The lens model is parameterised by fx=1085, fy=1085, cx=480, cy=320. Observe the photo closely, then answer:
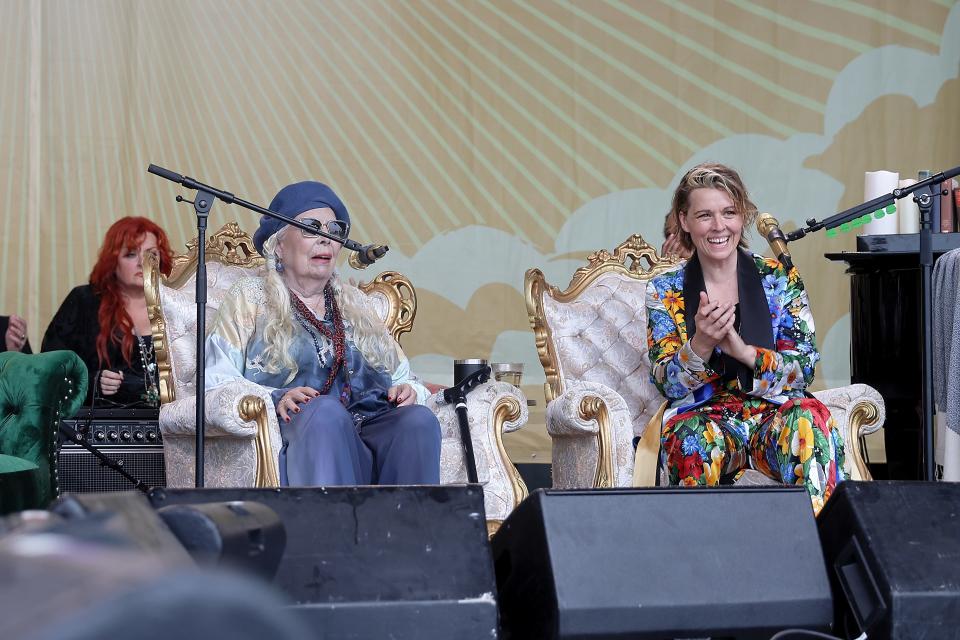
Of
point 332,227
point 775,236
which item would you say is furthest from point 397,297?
point 775,236

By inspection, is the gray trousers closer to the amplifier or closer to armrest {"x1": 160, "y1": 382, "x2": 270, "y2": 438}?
armrest {"x1": 160, "y1": 382, "x2": 270, "y2": 438}

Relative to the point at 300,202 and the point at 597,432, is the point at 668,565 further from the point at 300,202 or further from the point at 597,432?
the point at 300,202

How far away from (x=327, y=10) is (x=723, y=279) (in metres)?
3.30

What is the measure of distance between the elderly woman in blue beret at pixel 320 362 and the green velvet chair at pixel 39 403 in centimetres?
35

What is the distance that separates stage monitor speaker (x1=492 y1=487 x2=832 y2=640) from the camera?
1451 mm

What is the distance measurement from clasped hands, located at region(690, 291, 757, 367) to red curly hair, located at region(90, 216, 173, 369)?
2025mm

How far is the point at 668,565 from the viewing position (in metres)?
1.49

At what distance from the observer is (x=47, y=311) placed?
5.28m

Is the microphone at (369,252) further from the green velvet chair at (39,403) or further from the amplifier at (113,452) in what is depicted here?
the amplifier at (113,452)

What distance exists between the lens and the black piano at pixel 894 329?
3.96 metres

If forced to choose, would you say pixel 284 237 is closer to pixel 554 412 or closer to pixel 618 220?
pixel 554 412

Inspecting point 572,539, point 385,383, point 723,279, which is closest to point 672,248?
point 723,279

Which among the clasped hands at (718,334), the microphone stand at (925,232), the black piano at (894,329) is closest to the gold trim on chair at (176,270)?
the clasped hands at (718,334)

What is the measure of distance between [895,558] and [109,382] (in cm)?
283
